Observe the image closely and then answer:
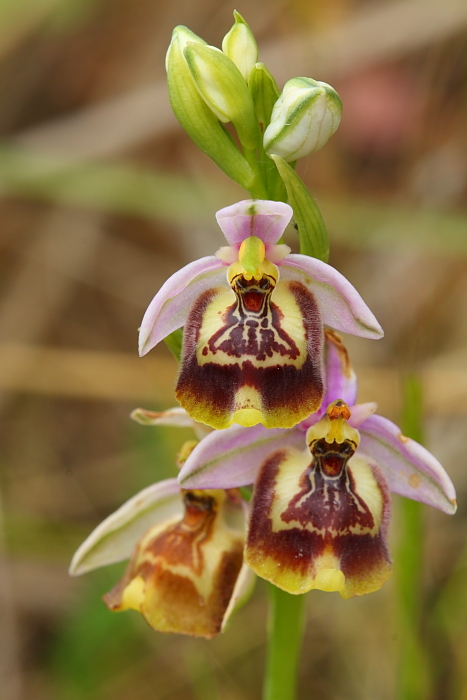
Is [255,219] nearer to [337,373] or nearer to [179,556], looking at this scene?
[337,373]

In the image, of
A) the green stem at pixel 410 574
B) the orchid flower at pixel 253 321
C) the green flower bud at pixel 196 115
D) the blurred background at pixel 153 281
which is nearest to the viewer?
the orchid flower at pixel 253 321


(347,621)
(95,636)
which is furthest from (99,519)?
(347,621)

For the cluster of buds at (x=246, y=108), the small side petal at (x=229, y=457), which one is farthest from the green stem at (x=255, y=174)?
the small side petal at (x=229, y=457)

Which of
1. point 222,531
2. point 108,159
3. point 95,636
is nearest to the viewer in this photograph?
point 222,531

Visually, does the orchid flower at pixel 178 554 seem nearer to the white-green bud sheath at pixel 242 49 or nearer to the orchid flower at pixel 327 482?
the orchid flower at pixel 327 482

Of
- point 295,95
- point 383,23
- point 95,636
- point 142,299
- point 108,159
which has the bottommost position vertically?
point 95,636

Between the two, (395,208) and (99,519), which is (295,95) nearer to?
(395,208)
